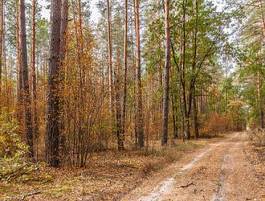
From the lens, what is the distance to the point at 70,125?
37.7 feet

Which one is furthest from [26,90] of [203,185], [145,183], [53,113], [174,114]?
[174,114]

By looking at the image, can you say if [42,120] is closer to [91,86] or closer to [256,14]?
[91,86]

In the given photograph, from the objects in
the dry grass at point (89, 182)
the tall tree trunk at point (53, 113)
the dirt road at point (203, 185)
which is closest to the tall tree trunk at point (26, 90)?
the tall tree trunk at point (53, 113)

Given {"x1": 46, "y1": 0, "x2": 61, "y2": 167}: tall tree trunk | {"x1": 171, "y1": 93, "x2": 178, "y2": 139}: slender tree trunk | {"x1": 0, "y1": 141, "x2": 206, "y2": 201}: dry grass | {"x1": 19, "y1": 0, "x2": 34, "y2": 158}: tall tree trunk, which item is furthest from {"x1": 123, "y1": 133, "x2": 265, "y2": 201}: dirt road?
{"x1": 171, "y1": 93, "x2": 178, "y2": 139}: slender tree trunk

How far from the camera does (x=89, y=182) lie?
9.40 meters

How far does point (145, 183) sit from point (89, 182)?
1507mm

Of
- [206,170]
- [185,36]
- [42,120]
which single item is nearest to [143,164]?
[206,170]

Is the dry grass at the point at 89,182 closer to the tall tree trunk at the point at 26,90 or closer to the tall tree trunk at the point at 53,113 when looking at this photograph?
the tall tree trunk at the point at 53,113

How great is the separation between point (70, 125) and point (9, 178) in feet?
13.0

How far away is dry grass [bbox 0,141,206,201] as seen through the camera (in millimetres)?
7938

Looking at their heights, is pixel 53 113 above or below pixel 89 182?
above

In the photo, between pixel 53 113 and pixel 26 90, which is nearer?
pixel 53 113

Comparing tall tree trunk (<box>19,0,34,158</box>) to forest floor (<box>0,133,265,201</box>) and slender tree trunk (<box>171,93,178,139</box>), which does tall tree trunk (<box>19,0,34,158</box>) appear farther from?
slender tree trunk (<box>171,93,178,139</box>)

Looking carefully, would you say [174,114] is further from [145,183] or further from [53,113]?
[145,183]
